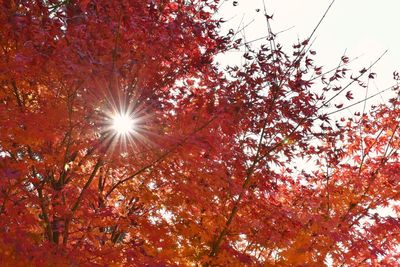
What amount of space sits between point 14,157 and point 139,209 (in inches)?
129

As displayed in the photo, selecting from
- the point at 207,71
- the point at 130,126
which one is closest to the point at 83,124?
the point at 130,126

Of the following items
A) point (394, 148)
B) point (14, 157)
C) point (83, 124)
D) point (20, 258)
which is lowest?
point (20, 258)

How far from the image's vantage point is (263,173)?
621 cm

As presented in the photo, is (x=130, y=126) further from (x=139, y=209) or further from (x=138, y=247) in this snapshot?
(x=139, y=209)

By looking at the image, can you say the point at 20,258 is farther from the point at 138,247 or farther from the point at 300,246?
the point at 300,246

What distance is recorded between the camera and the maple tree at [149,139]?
15.4 feet

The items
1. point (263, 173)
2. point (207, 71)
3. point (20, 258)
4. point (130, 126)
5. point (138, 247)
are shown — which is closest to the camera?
point (20, 258)

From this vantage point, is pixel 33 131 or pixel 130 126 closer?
pixel 33 131

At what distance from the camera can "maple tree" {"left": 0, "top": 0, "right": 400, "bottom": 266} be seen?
470 centimetres

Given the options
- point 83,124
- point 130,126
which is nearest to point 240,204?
point 130,126

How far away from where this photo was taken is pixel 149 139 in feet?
18.0

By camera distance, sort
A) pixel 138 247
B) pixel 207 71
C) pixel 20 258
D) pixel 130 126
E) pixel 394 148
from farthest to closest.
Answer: pixel 394 148
pixel 207 71
pixel 130 126
pixel 138 247
pixel 20 258

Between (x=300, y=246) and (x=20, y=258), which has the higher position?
(x=300, y=246)

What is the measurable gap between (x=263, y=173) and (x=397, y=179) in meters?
3.16
